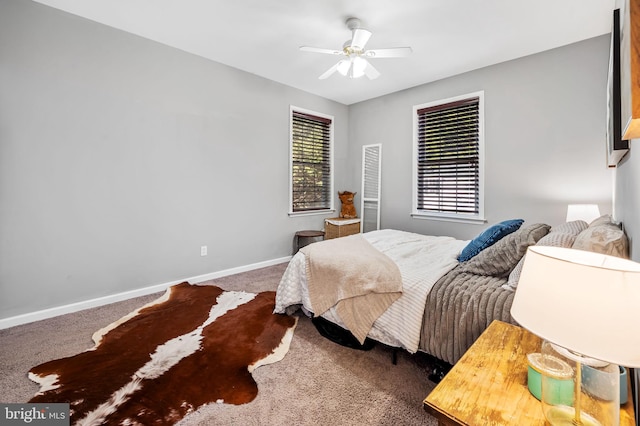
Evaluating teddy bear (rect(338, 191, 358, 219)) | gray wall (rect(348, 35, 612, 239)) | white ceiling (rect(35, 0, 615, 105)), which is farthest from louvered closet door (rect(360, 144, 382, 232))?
white ceiling (rect(35, 0, 615, 105))

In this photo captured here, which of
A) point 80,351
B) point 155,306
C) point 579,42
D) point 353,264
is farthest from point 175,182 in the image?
point 579,42

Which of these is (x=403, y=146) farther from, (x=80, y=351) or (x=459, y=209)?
(x=80, y=351)

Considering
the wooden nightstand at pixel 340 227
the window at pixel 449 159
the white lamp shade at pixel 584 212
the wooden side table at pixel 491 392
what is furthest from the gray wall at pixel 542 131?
the wooden side table at pixel 491 392

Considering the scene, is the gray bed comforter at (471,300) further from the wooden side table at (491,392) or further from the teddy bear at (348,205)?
the teddy bear at (348,205)

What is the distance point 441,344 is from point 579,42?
11.5ft

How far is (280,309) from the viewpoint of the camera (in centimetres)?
252

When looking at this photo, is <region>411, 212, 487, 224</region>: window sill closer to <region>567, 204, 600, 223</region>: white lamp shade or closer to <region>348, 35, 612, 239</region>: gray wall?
<region>348, 35, 612, 239</region>: gray wall

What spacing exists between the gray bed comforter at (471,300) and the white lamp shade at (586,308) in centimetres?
100

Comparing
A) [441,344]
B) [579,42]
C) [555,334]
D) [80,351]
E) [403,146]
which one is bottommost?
[80,351]

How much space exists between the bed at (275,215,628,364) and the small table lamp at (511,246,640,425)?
0.79 metres

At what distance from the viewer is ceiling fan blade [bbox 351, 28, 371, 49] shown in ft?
8.19

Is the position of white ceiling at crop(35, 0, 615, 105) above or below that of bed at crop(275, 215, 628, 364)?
above

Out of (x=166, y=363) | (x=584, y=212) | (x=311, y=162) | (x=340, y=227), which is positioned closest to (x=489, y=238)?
(x=584, y=212)

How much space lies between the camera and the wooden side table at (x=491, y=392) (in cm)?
75
